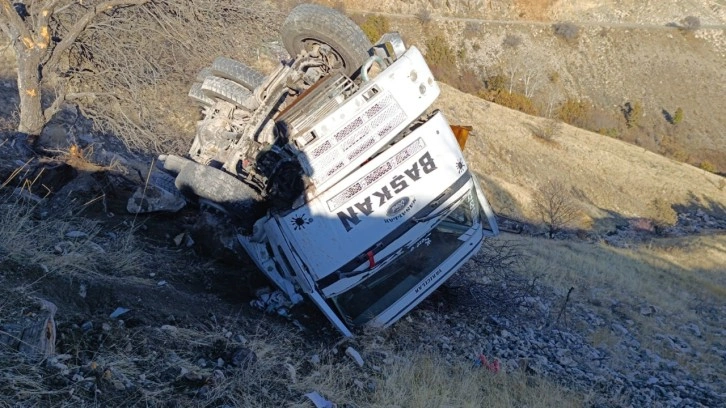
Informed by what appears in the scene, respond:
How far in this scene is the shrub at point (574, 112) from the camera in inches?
1713

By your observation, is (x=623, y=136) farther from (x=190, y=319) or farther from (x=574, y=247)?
(x=190, y=319)

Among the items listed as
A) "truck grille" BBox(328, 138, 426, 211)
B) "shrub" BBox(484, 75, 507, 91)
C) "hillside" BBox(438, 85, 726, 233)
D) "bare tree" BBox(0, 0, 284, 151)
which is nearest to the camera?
"truck grille" BBox(328, 138, 426, 211)

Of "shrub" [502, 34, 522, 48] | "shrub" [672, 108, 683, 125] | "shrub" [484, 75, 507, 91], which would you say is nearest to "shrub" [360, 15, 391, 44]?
"shrub" [484, 75, 507, 91]

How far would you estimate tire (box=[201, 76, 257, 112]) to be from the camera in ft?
23.8

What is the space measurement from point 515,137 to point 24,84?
25152 millimetres

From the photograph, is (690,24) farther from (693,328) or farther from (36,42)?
(36,42)

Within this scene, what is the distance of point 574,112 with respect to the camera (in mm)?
44188

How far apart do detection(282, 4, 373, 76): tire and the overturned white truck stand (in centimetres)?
1

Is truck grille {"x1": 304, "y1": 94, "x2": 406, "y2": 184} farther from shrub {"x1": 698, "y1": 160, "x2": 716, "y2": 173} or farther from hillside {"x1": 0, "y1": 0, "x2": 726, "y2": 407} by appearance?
shrub {"x1": 698, "y1": 160, "x2": 716, "y2": 173}

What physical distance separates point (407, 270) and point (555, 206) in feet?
61.4

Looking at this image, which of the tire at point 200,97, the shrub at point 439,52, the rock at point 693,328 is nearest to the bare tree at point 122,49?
the tire at point 200,97

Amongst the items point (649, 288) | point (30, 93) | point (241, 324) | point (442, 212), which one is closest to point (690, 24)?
point (649, 288)

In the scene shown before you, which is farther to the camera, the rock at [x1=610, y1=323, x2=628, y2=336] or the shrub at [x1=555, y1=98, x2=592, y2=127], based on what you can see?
the shrub at [x1=555, y1=98, x2=592, y2=127]

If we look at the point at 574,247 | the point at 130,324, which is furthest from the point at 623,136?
the point at 130,324
